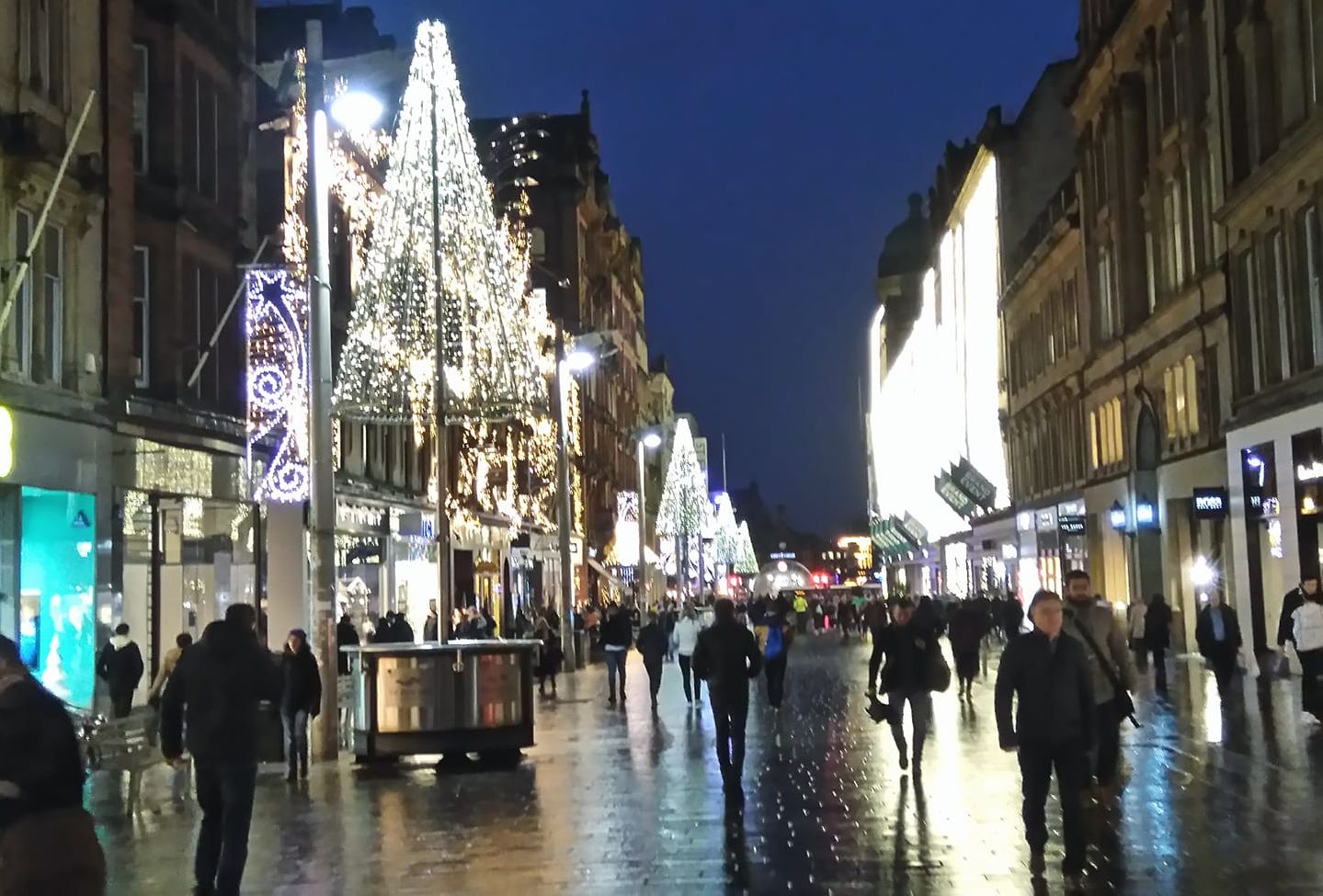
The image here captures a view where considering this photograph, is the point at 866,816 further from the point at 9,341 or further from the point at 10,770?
the point at 9,341

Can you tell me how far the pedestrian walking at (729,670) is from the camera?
1457 cm

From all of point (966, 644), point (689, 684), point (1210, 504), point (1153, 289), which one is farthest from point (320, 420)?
point (1153, 289)

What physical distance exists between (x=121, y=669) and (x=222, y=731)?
12.8 meters

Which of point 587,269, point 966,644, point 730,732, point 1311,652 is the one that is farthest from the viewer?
point 587,269

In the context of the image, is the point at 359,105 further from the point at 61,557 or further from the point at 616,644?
the point at 616,644

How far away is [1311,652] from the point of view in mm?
20688

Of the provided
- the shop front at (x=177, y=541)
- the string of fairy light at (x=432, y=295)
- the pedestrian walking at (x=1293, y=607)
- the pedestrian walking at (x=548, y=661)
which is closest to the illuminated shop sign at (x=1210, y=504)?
the pedestrian walking at (x=1293, y=607)

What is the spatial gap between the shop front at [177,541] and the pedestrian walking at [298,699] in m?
6.56

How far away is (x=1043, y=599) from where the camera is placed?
10828mm

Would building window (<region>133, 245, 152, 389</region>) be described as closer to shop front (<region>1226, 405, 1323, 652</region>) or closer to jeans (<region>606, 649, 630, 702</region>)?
jeans (<region>606, 649, 630, 702</region>)

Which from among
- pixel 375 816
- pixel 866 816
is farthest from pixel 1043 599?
pixel 375 816

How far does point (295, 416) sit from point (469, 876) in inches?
711

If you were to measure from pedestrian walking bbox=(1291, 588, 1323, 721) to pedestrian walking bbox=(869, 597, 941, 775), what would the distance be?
20.3ft

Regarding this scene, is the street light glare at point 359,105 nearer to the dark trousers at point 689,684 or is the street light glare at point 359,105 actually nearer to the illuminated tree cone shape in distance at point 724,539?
the dark trousers at point 689,684
